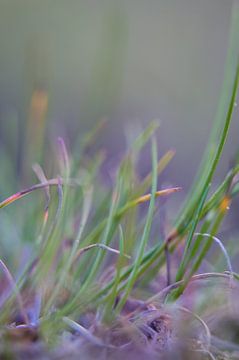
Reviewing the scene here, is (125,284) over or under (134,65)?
over

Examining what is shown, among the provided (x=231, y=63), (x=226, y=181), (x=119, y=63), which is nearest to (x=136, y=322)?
(x=226, y=181)

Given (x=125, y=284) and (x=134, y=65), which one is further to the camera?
(x=134, y=65)

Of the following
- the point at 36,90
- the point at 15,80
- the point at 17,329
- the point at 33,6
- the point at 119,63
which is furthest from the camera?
the point at 33,6

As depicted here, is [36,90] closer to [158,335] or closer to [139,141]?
[139,141]

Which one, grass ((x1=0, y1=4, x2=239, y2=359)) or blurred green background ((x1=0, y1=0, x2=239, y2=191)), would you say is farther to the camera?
blurred green background ((x1=0, y1=0, x2=239, y2=191))

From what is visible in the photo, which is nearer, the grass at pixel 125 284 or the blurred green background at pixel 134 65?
the grass at pixel 125 284

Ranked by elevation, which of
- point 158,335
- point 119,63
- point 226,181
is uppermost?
point 226,181

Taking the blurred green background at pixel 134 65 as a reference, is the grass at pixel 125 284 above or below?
above

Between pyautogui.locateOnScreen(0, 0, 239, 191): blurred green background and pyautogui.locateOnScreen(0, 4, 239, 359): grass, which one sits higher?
pyautogui.locateOnScreen(0, 4, 239, 359): grass
